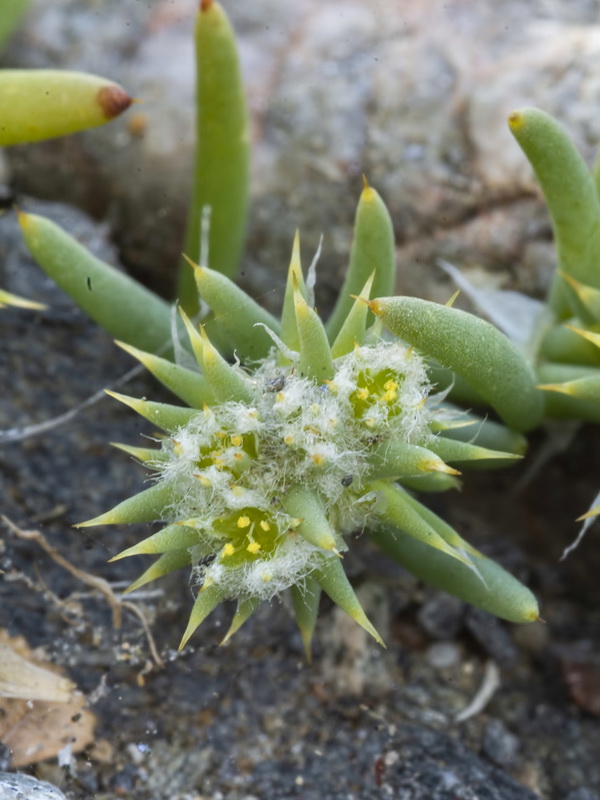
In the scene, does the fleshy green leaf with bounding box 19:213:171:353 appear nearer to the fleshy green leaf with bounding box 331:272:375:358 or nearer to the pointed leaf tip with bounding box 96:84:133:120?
the pointed leaf tip with bounding box 96:84:133:120

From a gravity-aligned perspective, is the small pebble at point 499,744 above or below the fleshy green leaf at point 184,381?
below

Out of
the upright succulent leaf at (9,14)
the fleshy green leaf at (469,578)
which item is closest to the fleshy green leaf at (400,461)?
the fleshy green leaf at (469,578)

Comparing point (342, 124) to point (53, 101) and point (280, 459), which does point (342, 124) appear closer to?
point (53, 101)

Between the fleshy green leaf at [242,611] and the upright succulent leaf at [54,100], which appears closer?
the fleshy green leaf at [242,611]

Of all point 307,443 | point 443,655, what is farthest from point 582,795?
point 307,443

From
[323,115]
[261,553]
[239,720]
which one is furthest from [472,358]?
[323,115]

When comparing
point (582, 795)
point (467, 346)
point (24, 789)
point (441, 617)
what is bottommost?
point (582, 795)

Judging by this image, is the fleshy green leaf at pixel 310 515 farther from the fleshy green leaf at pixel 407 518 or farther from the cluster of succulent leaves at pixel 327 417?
the fleshy green leaf at pixel 407 518

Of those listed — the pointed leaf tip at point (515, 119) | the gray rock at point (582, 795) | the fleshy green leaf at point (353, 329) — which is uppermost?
the pointed leaf tip at point (515, 119)

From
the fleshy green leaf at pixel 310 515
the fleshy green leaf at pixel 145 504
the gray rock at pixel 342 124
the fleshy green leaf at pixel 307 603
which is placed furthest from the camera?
the gray rock at pixel 342 124
